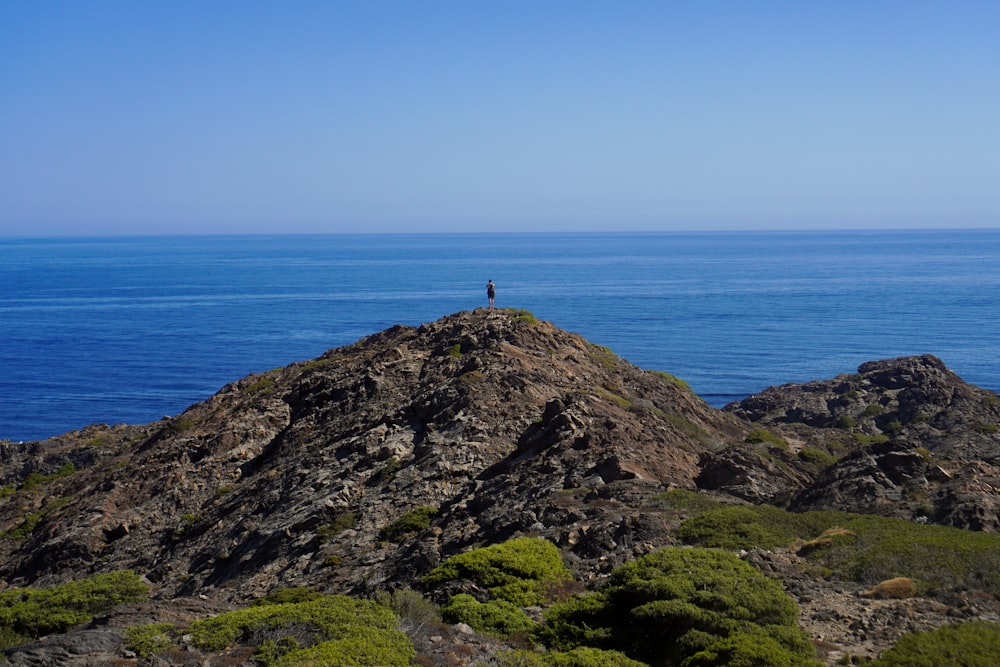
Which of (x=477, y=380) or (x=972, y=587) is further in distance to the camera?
(x=477, y=380)

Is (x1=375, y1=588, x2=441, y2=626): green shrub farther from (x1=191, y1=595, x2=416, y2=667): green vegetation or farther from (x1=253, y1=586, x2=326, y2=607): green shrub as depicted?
(x1=253, y1=586, x2=326, y2=607): green shrub

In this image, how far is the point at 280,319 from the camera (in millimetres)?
135375

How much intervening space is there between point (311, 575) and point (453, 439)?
319 inches

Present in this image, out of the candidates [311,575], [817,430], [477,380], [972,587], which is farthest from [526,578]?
[817,430]

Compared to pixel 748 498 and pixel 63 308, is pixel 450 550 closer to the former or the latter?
pixel 748 498

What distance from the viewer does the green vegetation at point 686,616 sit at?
1590 centimetres

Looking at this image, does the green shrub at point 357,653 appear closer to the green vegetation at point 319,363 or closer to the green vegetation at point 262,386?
the green vegetation at point 262,386

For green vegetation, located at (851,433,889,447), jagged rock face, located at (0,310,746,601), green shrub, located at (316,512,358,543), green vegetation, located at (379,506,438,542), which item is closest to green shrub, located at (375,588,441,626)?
jagged rock face, located at (0,310,746,601)

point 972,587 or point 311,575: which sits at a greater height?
point 972,587

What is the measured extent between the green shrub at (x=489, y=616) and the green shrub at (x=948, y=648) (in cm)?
674

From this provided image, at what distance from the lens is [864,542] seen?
21.5 meters

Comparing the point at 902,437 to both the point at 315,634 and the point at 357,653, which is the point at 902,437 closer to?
the point at 315,634

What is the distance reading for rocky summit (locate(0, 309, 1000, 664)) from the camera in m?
22.5

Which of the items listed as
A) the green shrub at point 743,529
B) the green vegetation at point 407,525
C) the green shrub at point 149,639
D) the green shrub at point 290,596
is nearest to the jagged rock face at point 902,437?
the green shrub at point 743,529
